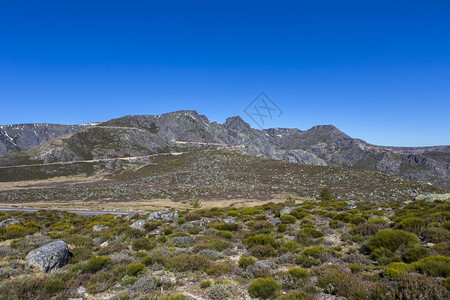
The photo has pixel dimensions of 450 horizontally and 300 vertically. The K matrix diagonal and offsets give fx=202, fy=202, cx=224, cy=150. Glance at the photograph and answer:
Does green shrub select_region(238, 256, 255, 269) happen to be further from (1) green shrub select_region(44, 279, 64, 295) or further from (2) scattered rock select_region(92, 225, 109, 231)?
(2) scattered rock select_region(92, 225, 109, 231)

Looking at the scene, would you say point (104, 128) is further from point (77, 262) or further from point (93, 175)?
point (77, 262)

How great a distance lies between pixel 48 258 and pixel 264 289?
32.6 feet

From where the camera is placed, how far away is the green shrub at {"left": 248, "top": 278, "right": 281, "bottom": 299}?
6.92 m

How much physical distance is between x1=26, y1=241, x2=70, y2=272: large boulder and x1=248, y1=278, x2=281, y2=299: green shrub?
9153mm

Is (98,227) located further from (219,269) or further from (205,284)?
(205,284)

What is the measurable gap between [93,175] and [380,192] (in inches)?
4835

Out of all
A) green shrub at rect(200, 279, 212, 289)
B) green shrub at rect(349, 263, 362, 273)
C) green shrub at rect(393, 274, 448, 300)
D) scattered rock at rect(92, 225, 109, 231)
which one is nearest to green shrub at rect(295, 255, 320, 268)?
green shrub at rect(349, 263, 362, 273)

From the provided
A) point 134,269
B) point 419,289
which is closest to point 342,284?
point 419,289

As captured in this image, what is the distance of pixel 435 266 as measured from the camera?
22.5ft

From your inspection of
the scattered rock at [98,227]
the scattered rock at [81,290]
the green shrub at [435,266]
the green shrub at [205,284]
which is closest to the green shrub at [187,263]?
the green shrub at [205,284]

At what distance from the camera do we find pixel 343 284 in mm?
6742

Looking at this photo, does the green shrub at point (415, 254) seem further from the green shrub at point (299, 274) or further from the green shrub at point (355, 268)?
the green shrub at point (299, 274)

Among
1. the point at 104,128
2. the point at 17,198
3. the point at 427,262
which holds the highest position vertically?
the point at 104,128

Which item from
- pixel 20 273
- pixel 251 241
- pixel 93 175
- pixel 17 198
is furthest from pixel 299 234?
pixel 93 175
